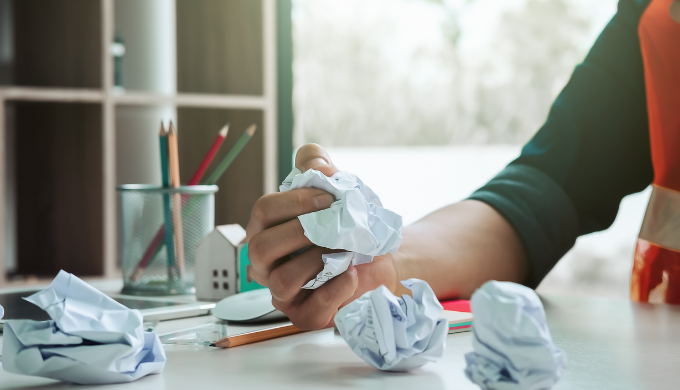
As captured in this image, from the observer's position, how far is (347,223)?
1.33ft

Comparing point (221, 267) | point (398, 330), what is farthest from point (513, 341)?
point (221, 267)

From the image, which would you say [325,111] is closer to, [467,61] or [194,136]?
[467,61]

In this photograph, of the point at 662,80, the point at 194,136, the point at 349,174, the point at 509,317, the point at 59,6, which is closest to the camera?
the point at 509,317

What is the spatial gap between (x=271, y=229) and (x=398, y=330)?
0.50ft

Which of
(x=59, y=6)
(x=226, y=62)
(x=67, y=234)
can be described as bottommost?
(x=67, y=234)

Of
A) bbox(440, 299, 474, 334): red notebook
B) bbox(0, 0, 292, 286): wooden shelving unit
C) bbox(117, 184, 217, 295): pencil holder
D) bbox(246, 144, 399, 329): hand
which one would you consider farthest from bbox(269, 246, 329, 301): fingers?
bbox(0, 0, 292, 286): wooden shelving unit

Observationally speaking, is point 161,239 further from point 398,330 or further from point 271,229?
point 398,330

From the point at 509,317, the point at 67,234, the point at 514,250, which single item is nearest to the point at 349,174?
the point at 509,317

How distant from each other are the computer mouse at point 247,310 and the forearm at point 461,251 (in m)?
0.15

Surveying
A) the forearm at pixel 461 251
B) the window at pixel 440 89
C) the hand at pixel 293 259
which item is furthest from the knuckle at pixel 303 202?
the window at pixel 440 89

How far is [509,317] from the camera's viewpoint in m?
0.27

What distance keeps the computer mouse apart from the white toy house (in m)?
0.11

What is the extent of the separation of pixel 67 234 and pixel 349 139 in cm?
281

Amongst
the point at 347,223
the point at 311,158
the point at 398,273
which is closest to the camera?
the point at 347,223
